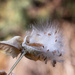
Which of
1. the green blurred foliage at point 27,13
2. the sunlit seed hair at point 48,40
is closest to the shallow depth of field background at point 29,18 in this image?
the green blurred foliage at point 27,13

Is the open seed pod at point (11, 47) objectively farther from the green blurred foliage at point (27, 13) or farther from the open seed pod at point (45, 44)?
the green blurred foliage at point (27, 13)

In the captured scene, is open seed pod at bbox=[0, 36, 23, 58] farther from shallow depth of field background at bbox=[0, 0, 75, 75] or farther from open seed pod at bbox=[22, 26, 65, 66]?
shallow depth of field background at bbox=[0, 0, 75, 75]

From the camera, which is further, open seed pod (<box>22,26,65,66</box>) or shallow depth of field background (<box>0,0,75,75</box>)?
shallow depth of field background (<box>0,0,75,75</box>)

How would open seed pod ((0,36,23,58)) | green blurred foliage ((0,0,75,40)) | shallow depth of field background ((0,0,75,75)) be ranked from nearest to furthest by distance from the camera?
open seed pod ((0,36,23,58)) → shallow depth of field background ((0,0,75,75)) → green blurred foliage ((0,0,75,40))

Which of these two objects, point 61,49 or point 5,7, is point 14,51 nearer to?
point 61,49

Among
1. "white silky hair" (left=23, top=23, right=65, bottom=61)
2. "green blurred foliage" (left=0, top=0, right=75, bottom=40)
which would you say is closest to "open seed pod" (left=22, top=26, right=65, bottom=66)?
"white silky hair" (left=23, top=23, right=65, bottom=61)

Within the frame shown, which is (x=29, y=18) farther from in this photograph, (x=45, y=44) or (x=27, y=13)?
(x=45, y=44)

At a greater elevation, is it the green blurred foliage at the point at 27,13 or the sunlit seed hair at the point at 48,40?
the sunlit seed hair at the point at 48,40

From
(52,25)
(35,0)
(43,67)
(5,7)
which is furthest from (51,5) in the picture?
(52,25)
